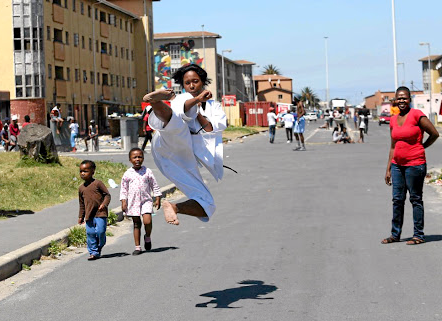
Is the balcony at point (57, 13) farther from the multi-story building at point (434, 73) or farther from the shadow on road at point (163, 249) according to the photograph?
the multi-story building at point (434, 73)

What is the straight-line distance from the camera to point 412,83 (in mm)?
166500

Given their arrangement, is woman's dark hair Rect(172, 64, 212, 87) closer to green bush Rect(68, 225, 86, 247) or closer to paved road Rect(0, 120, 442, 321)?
paved road Rect(0, 120, 442, 321)

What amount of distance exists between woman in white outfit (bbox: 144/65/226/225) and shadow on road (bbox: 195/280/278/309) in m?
0.70

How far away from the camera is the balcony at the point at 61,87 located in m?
62.7

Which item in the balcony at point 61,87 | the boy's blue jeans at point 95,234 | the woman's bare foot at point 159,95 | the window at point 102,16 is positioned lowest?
the boy's blue jeans at point 95,234

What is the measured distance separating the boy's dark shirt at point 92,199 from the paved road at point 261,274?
547mm

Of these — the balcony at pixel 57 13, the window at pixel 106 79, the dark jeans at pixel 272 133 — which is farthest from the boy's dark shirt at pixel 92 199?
the window at pixel 106 79

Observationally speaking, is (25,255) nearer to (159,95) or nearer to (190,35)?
(159,95)

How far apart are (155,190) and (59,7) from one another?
56.3 m

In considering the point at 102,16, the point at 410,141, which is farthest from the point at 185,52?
the point at 410,141

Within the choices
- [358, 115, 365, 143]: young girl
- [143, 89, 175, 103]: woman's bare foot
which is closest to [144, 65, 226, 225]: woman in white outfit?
[143, 89, 175, 103]: woman's bare foot

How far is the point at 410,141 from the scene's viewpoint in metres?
9.77

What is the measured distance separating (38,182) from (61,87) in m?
46.7

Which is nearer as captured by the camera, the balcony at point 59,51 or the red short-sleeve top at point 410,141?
the red short-sleeve top at point 410,141
